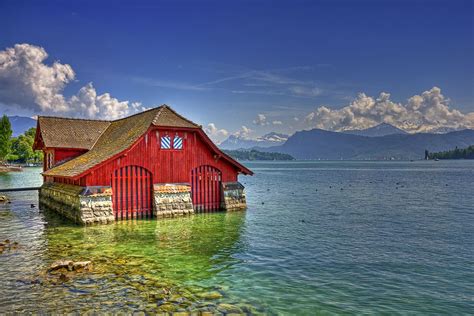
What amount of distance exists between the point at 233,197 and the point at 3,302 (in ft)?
72.3

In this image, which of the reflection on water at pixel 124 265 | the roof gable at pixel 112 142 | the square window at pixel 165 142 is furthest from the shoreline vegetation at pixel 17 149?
the square window at pixel 165 142

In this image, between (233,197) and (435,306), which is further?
(233,197)

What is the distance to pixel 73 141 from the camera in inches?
1436

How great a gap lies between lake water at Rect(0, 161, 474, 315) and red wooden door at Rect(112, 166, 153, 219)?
1.43 metres

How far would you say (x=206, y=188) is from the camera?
31.4 meters

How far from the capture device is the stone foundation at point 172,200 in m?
28.0

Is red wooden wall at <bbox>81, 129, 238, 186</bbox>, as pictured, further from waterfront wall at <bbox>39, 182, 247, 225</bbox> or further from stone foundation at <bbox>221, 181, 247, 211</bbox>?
stone foundation at <bbox>221, 181, 247, 211</bbox>

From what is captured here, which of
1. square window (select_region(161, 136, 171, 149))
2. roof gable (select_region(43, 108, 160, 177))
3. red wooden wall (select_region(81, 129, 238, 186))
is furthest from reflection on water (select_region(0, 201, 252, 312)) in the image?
square window (select_region(161, 136, 171, 149))

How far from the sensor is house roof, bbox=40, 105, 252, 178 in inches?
1057

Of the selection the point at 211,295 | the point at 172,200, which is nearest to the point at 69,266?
the point at 211,295

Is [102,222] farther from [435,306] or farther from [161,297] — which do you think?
[435,306]

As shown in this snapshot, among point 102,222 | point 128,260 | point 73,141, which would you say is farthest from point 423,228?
point 73,141

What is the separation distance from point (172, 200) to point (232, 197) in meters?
5.99

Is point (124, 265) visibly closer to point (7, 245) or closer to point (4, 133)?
point (7, 245)
